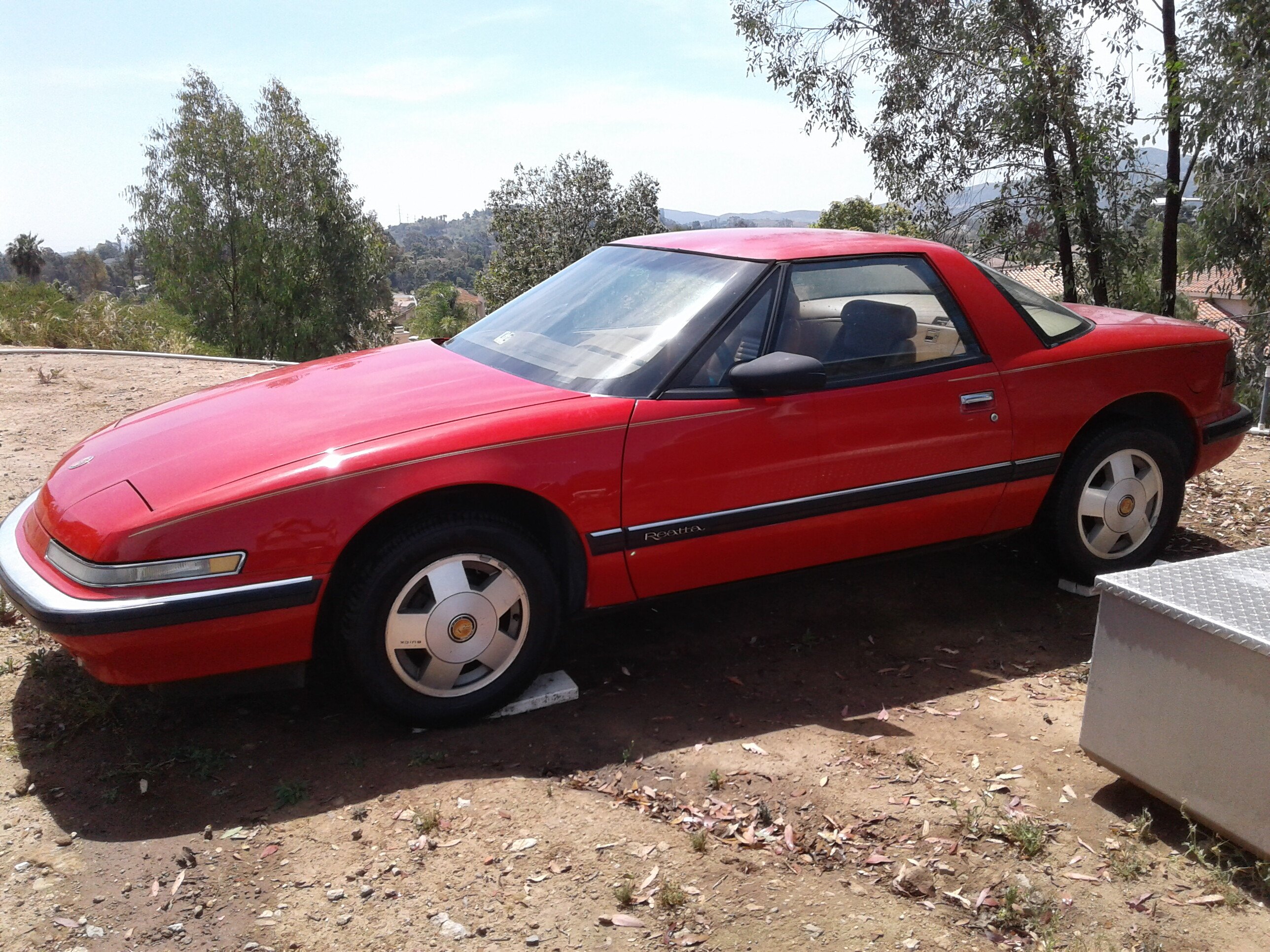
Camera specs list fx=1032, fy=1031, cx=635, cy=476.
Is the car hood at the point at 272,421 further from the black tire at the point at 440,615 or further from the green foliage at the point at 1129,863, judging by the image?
the green foliage at the point at 1129,863

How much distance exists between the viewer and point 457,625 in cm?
336

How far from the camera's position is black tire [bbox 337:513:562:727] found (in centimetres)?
322

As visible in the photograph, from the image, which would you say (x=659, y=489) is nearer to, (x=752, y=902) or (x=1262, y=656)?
(x=752, y=902)

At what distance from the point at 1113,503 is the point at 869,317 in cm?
152

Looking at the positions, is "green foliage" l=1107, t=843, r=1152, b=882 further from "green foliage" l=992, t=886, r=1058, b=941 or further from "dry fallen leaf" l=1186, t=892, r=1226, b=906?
"green foliage" l=992, t=886, r=1058, b=941

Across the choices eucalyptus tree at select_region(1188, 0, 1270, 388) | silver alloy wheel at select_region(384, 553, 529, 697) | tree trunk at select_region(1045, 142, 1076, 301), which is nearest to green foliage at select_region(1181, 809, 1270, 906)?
silver alloy wheel at select_region(384, 553, 529, 697)

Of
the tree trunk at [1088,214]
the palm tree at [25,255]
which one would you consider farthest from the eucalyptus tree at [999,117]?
the palm tree at [25,255]

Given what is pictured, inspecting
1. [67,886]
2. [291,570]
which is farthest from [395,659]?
[67,886]

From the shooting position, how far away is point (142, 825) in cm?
296

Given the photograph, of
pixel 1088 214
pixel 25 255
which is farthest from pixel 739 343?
pixel 25 255

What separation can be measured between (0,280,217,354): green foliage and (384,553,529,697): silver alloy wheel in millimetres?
10627

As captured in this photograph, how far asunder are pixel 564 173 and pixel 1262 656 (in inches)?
1651

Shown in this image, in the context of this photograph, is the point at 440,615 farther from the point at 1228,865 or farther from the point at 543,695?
the point at 1228,865

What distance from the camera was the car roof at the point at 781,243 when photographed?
4082 mm
